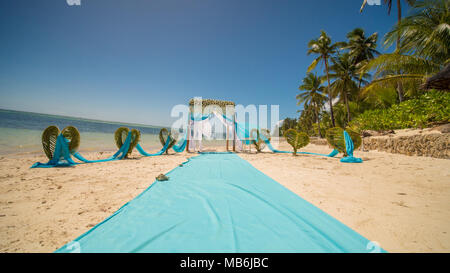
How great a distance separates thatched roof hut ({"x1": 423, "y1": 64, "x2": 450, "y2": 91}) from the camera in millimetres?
3131

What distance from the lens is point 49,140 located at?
183 inches

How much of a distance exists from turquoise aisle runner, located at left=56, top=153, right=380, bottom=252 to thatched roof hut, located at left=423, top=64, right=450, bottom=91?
13.9 feet

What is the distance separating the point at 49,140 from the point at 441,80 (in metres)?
10.6

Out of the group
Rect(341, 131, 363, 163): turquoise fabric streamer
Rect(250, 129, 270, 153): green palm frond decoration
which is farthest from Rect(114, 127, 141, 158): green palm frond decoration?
Rect(341, 131, 363, 163): turquoise fabric streamer

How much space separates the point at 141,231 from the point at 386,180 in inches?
191

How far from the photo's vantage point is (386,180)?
3266 mm

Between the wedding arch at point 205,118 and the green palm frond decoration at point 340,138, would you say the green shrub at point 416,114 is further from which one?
the wedding arch at point 205,118

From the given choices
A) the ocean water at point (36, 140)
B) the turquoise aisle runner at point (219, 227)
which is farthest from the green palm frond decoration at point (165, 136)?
the turquoise aisle runner at point (219, 227)

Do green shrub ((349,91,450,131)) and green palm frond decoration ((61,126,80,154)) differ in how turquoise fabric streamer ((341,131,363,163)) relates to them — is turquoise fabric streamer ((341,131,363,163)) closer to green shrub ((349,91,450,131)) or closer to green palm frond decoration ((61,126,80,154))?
green shrub ((349,91,450,131))

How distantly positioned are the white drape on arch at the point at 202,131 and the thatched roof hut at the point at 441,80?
758cm

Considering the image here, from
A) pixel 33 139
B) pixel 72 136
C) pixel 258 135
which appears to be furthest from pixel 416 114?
pixel 33 139

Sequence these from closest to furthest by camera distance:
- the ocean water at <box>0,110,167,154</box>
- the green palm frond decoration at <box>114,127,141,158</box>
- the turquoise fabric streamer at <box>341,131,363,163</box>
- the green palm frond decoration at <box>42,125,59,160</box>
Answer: the green palm frond decoration at <box>42,125,59,160</box> < the turquoise fabric streamer at <box>341,131,363,163</box> < the green palm frond decoration at <box>114,127,141,158</box> < the ocean water at <box>0,110,167,154</box>

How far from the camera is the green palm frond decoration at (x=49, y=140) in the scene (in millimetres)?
4617

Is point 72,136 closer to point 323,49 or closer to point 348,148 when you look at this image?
point 348,148
